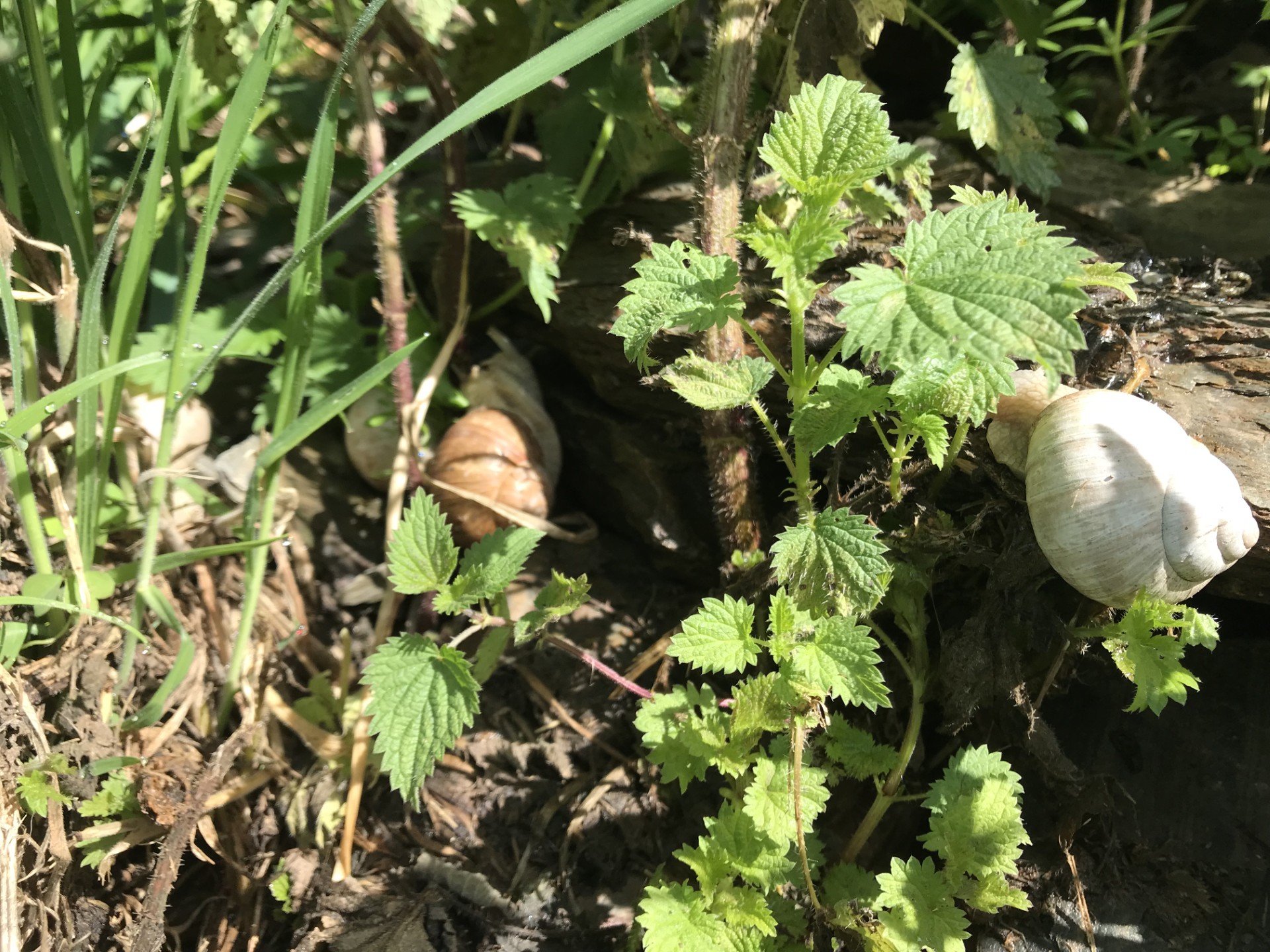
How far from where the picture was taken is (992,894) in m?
1.53

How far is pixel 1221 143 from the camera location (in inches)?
91.1

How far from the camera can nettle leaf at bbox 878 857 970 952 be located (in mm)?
1497

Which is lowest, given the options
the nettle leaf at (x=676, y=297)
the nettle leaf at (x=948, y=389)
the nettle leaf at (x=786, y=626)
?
the nettle leaf at (x=786, y=626)

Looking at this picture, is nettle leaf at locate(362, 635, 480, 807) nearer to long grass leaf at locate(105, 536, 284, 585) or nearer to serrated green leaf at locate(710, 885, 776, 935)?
long grass leaf at locate(105, 536, 284, 585)

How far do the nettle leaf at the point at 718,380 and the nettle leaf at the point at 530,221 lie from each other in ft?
1.83

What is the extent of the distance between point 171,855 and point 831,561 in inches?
57.7

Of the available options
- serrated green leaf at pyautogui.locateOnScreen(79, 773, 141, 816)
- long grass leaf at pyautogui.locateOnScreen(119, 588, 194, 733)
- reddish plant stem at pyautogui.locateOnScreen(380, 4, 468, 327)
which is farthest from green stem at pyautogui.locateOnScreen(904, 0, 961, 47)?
serrated green leaf at pyautogui.locateOnScreen(79, 773, 141, 816)

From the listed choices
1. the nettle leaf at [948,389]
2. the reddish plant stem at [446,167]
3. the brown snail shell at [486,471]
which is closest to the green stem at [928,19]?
the nettle leaf at [948,389]

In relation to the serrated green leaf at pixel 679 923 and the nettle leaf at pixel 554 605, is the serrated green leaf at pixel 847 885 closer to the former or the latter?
the serrated green leaf at pixel 679 923

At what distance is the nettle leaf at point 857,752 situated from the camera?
65.6 inches

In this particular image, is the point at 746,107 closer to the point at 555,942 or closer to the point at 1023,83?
the point at 1023,83

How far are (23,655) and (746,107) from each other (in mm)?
1980

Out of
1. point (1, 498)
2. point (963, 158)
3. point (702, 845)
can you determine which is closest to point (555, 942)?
point (702, 845)

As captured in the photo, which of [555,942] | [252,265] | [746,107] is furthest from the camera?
[252,265]
